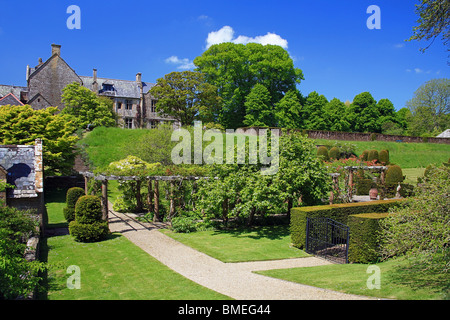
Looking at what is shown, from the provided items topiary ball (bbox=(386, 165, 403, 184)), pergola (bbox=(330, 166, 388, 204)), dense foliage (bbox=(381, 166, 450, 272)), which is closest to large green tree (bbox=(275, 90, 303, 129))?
pergola (bbox=(330, 166, 388, 204))

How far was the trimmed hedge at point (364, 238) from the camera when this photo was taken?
1376 cm

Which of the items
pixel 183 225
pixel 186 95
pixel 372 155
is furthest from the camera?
pixel 186 95

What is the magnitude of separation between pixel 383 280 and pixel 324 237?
597 centimetres

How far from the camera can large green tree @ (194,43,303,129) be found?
51344 millimetres

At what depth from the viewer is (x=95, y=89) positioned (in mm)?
53594

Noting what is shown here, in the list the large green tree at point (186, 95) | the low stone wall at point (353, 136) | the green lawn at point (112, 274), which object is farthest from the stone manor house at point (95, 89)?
the green lawn at point (112, 274)

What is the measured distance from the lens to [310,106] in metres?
56.4

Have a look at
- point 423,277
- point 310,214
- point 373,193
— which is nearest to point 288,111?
point 373,193

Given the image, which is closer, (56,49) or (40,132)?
(40,132)

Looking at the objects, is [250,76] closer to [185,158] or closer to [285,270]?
[185,158]

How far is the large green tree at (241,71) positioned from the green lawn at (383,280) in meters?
42.1

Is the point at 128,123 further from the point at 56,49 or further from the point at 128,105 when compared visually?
the point at 56,49
